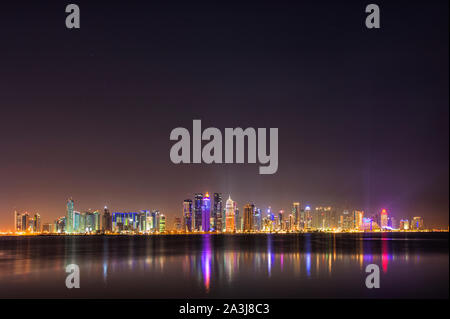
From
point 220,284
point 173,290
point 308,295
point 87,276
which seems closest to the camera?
point 308,295

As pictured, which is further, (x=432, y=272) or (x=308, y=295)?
(x=432, y=272)
